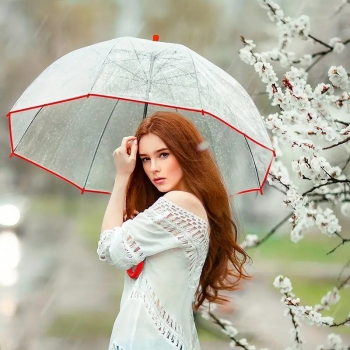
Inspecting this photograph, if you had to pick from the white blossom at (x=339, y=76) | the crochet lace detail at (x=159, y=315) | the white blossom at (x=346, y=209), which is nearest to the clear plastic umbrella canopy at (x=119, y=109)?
the crochet lace detail at (x=159, y=315)

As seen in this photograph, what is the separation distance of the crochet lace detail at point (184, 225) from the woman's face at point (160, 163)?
0.08 metres

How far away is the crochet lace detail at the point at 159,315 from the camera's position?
1.72 meters

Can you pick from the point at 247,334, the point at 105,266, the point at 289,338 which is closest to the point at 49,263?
the point at 105,266

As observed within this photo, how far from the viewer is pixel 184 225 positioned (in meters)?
1.76

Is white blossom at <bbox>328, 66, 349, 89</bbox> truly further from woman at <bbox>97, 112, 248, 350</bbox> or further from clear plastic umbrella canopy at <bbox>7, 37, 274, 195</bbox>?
woman at <bbox>97, 112, 248, 350</bbox>

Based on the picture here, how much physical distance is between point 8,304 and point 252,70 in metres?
1.78

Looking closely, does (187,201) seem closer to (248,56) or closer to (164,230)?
(164,230)

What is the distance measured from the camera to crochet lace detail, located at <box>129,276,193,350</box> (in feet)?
5.65

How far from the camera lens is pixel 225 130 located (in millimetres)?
2061

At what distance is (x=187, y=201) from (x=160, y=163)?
5.6 inches

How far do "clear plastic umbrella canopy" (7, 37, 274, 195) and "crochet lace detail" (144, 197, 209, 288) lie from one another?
0.28 meters

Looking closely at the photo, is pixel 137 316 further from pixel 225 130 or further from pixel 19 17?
pixel 19 17

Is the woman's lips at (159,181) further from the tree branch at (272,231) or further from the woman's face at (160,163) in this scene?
the tree branch at (272,231)

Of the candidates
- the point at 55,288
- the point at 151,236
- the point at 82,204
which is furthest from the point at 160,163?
the point at 55,288
